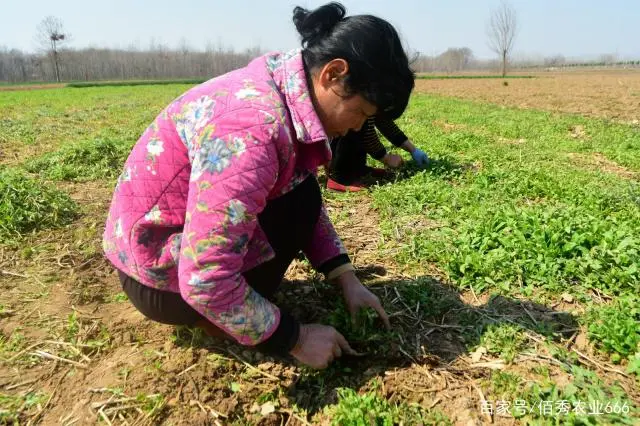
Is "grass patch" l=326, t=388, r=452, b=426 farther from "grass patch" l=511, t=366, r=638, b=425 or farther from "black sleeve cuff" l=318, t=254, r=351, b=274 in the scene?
"black sleeve cuff" l=318, t=254, r=351, b=274

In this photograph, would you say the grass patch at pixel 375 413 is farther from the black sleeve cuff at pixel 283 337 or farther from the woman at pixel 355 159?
the woman at pixel 355 159

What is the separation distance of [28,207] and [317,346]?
2.93 meters

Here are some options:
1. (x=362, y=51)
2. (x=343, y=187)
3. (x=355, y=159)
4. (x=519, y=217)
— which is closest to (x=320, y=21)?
(x=362, y=51)

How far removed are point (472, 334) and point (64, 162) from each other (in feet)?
17.1

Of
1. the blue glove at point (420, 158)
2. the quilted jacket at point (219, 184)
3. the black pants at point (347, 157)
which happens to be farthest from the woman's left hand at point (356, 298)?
the blue glove at point (420, 158)

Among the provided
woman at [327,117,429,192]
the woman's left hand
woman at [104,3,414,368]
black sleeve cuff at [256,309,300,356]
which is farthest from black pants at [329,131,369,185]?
black sleeve cuff at [256,309,300,356]

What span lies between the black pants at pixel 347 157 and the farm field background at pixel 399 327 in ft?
2.59

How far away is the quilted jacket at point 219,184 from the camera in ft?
4.36

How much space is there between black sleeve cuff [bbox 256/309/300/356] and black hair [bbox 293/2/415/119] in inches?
31.8

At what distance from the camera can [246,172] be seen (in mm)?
1325

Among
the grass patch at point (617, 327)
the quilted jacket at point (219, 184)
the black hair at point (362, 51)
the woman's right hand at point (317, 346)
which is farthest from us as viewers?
the grass patch at point (617, 327)

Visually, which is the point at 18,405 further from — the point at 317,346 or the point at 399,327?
the point at 399,327

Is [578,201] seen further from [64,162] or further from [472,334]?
[64,162]

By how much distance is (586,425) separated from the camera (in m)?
1.53
